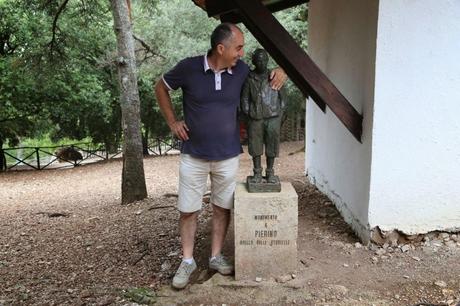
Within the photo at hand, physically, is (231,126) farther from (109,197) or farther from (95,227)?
(109,197)

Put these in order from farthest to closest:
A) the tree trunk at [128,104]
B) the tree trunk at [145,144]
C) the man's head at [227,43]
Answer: the tree trunk at [145,144], the tree trunk at [128,104], the man's head at [227,43]

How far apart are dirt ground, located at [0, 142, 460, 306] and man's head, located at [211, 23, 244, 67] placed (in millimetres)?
1762

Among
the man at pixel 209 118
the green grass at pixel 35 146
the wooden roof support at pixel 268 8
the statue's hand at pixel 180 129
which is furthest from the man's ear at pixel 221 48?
the green grass at pixel 35 146

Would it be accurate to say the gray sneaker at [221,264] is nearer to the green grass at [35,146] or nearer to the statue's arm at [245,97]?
the statue's arm at [245,97]

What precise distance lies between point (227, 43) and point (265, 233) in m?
1.50

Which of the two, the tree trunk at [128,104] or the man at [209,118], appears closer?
the man at [209,118]

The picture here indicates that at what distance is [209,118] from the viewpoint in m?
3.31

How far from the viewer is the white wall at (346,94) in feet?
13.4

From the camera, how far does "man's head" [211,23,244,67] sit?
3.18 metres

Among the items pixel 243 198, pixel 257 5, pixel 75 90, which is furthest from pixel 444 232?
pixel 75 90

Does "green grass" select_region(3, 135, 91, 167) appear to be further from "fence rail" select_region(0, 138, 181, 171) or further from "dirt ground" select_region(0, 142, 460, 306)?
"dirt ground" select_region(0, 142, 460, 306)

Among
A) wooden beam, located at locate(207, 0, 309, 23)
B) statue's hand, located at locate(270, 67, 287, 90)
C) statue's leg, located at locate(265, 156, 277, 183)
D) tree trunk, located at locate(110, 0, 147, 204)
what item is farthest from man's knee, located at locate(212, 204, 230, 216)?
tree trunk, located at locate(110, 0, 147, 204)

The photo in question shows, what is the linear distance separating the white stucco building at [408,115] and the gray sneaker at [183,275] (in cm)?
170

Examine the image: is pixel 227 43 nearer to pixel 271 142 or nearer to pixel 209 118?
pixel 209 118
